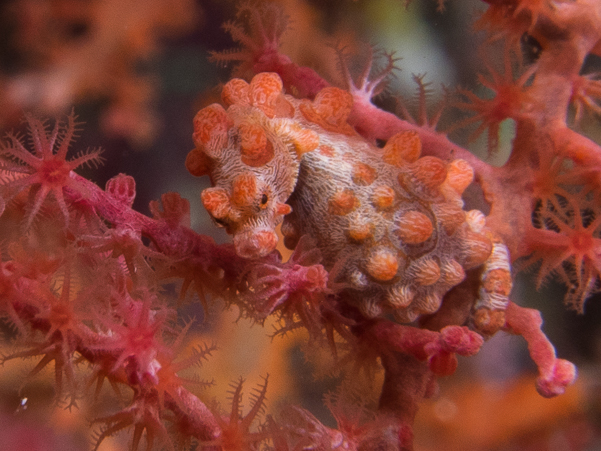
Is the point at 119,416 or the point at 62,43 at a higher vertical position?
the point at 62,43

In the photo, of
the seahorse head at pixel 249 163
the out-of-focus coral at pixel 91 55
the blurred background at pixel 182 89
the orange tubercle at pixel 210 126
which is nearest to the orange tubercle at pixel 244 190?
the seahorse head at pixel 249 163

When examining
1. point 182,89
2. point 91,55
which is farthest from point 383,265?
point 91,55

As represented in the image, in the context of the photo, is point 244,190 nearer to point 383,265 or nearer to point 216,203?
point 216,203

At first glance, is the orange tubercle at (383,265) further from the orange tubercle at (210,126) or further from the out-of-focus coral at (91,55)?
the out-of-focus coral at (91,55)

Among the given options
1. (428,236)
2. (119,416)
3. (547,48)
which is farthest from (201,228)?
(547,48)

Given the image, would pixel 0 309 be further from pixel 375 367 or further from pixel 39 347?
pixel 375 367
